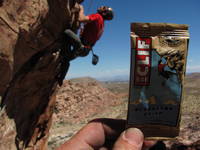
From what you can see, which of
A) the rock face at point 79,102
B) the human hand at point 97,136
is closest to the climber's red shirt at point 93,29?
the human hand at point 97,136

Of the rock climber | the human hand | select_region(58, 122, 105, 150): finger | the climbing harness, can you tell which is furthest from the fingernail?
the climbing harness

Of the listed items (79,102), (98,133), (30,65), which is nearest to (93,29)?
(30,65)

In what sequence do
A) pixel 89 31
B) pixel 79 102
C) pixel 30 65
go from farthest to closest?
pixel 79 102 < pixel 89 31 < pixel 30 65

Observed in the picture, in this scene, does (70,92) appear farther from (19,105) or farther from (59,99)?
(19,105)

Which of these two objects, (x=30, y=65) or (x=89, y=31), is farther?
(x=89, y=31)

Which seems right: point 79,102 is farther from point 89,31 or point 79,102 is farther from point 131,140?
point 131,140

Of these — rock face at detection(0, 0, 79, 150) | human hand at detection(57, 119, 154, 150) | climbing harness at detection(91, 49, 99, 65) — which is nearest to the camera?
human hand at detection(57, 119, 154, 150)

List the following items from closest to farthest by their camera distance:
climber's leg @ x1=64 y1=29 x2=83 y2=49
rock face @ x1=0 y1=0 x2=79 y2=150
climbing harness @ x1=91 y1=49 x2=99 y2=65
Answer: rock face @ x1=0 y1=0 x2=79 y2=150 < climber's leg @ x1=64 y1=29 x2=83 y2=49 < climbing harness @ x1=91 y1=49 x2=99 y2=65

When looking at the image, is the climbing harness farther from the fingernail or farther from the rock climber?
the fingernail
